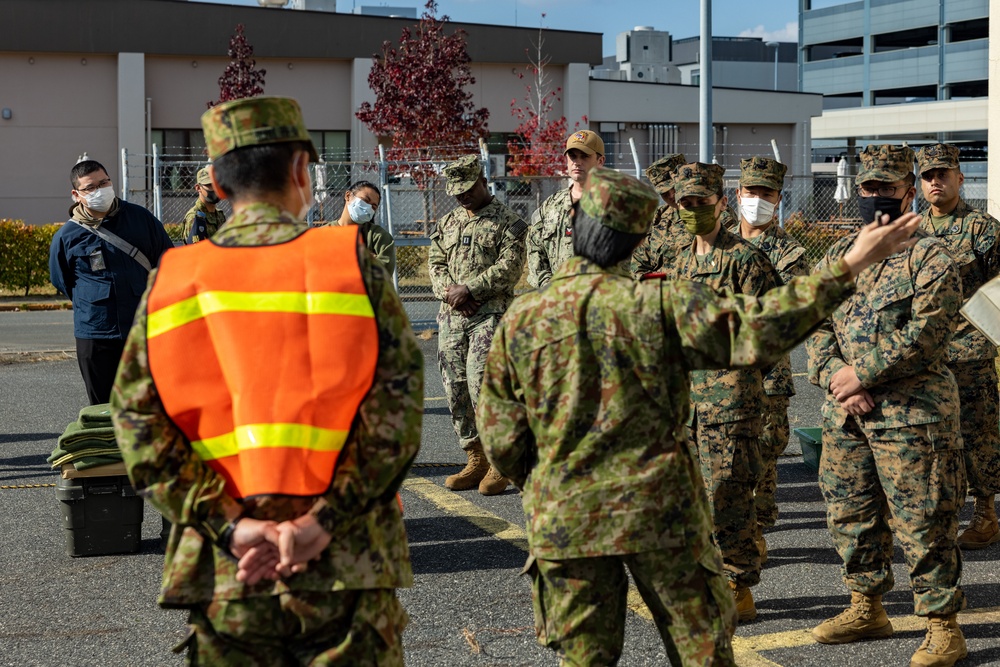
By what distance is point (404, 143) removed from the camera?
28.6 meters

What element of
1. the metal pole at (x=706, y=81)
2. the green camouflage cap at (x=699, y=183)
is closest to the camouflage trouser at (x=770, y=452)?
the green camouflage cap at (x=699, y=183)

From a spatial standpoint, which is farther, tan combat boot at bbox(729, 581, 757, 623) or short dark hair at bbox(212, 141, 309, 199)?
tan combat boot at bbox(729, 581, 757, 623)

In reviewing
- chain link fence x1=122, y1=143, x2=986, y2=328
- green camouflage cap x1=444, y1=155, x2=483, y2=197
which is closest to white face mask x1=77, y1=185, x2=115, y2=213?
green camouflage cap x1=444, y1=155, x2=483, y2=197

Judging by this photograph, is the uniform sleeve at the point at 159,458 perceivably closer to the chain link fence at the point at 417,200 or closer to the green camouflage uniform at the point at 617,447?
the green camouflage uniform at the point at 617,447

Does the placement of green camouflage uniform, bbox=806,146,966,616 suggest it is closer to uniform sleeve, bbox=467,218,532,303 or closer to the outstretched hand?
the outstretched hand

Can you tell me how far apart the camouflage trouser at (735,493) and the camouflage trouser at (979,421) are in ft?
6.95

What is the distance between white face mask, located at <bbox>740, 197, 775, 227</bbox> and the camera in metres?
6.68

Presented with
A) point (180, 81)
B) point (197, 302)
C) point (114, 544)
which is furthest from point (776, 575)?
point (180, 81)

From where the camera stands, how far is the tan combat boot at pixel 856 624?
5270mm

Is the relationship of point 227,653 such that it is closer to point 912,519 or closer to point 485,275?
point 912,519

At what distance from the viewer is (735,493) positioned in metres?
5.51

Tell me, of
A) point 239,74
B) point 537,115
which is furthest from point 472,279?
point 537,115

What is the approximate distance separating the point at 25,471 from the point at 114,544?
8.07ft

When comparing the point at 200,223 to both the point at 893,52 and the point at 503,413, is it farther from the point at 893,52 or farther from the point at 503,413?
the point at 893,52
